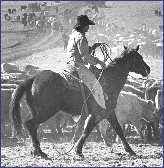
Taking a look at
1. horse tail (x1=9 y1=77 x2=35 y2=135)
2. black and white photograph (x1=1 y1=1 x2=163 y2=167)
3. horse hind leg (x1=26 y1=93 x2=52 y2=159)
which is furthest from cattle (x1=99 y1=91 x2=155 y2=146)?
horse tail (x1=9 y1=77 x2=35 y2=135)

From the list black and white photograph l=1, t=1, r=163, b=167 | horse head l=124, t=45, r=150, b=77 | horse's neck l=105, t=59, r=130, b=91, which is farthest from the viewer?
horse head l=124, t=45, r=150, b=77

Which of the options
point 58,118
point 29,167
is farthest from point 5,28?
point 29,167

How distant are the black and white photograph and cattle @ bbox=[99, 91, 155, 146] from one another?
0.02m

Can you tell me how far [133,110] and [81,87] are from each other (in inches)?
143

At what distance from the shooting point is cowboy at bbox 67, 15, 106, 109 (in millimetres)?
8977

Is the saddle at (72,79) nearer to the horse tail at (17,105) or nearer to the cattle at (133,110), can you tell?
the horse tail at (17,105)

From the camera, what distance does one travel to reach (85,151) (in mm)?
10188

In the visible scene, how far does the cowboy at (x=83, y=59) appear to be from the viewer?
353 inches

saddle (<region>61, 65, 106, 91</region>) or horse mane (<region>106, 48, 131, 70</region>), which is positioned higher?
horse mane (<region>106, 48, 131, 70</region>)

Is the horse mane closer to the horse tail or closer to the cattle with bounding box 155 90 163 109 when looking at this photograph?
the horse tail

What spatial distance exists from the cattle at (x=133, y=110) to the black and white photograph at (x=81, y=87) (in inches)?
0.9

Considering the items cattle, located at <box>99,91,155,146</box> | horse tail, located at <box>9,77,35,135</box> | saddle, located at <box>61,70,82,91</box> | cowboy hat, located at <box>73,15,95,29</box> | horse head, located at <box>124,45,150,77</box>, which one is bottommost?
cattle, located at <box>99,91,155,146</box>

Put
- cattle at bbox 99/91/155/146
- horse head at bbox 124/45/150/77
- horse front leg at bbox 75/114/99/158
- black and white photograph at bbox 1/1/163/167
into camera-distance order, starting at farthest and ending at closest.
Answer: cattle at bbox 99/91/155/146 < horse head at bbox 124/45/150/77 < horse front leg at bbox 75/114/99/158 < black and white photograph at bbox 1/1/163/167

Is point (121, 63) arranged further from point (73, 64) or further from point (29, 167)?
point (29, 167)
